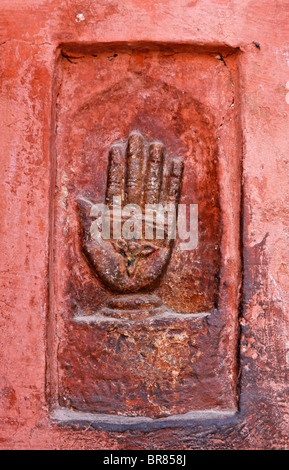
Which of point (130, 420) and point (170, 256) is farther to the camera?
point (170, 256)

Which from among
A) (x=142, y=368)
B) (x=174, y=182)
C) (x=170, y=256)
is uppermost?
(x=174, y=182)

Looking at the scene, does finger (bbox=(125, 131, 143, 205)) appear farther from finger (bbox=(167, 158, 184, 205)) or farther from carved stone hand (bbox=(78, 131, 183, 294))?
finger (bbox=(167, 158, 184, 205))

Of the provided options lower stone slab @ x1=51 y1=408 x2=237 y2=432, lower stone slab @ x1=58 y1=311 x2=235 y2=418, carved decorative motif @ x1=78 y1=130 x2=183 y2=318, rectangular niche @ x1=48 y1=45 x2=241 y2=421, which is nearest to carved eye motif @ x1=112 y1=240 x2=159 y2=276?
carved decorative motif @ x1=78 y1=130 x2=183 y2=318

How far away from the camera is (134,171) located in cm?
210

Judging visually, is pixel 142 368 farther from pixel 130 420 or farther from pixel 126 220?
pixel 126 220

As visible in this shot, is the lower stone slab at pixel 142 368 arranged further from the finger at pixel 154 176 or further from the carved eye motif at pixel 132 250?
the finger at pixel 154 176

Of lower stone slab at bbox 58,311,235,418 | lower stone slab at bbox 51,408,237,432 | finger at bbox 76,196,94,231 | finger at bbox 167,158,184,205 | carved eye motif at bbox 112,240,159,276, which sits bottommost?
lower stone slab at bbox 51,408,237,432

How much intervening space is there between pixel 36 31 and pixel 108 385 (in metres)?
1.44

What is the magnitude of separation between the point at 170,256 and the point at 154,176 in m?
0.35

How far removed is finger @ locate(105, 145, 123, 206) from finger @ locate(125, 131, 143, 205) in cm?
3

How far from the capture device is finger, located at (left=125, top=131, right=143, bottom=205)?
2096 mm

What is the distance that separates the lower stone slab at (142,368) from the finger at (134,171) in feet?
1.67

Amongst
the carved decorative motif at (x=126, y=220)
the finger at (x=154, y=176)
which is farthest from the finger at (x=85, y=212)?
the finger at (x=154, y=176)

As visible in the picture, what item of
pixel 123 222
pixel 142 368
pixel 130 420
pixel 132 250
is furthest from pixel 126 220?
pixel 130 420
